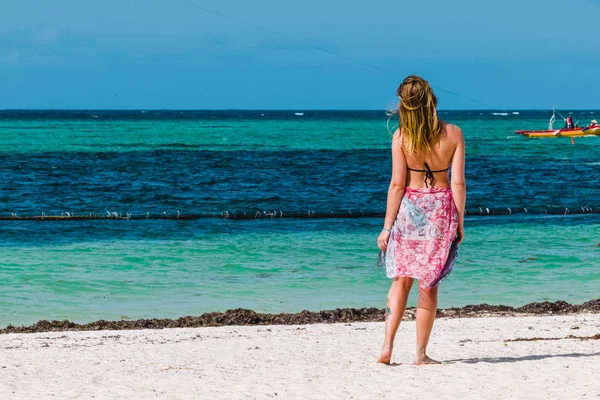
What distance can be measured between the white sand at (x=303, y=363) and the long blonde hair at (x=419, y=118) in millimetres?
1317

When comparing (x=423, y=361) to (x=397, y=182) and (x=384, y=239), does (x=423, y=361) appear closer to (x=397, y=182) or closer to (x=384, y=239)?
(x=384, y=239)

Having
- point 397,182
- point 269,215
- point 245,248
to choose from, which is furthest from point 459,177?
point 269,215

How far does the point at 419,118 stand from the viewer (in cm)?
488

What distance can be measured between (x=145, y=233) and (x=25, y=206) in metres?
5.53

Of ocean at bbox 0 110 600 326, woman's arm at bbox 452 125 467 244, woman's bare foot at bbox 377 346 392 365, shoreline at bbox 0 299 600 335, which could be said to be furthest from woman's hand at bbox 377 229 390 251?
ocean at bbox 0 110 600 326

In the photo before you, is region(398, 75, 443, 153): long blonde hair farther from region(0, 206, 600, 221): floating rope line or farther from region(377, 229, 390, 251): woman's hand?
region(0, 206, 600, 221): floating rope line

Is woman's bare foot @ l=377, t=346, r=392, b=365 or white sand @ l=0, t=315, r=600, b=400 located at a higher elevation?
woman's bare foot @ l=377, t=346, r=392, b=365

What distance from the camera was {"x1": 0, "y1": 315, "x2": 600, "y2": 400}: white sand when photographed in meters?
4.84

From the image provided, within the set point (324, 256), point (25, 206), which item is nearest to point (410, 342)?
point (324, 256)

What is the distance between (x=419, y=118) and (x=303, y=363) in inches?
72.8

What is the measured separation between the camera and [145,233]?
14266 mm

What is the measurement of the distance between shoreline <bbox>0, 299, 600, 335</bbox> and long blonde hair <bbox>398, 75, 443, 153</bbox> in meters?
3.25

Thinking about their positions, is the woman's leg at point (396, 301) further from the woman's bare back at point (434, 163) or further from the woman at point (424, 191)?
the woman's bare back at point (434, 163)

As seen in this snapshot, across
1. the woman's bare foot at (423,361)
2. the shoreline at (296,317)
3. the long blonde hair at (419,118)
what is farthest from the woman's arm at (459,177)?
the shoreline at (296,317)
